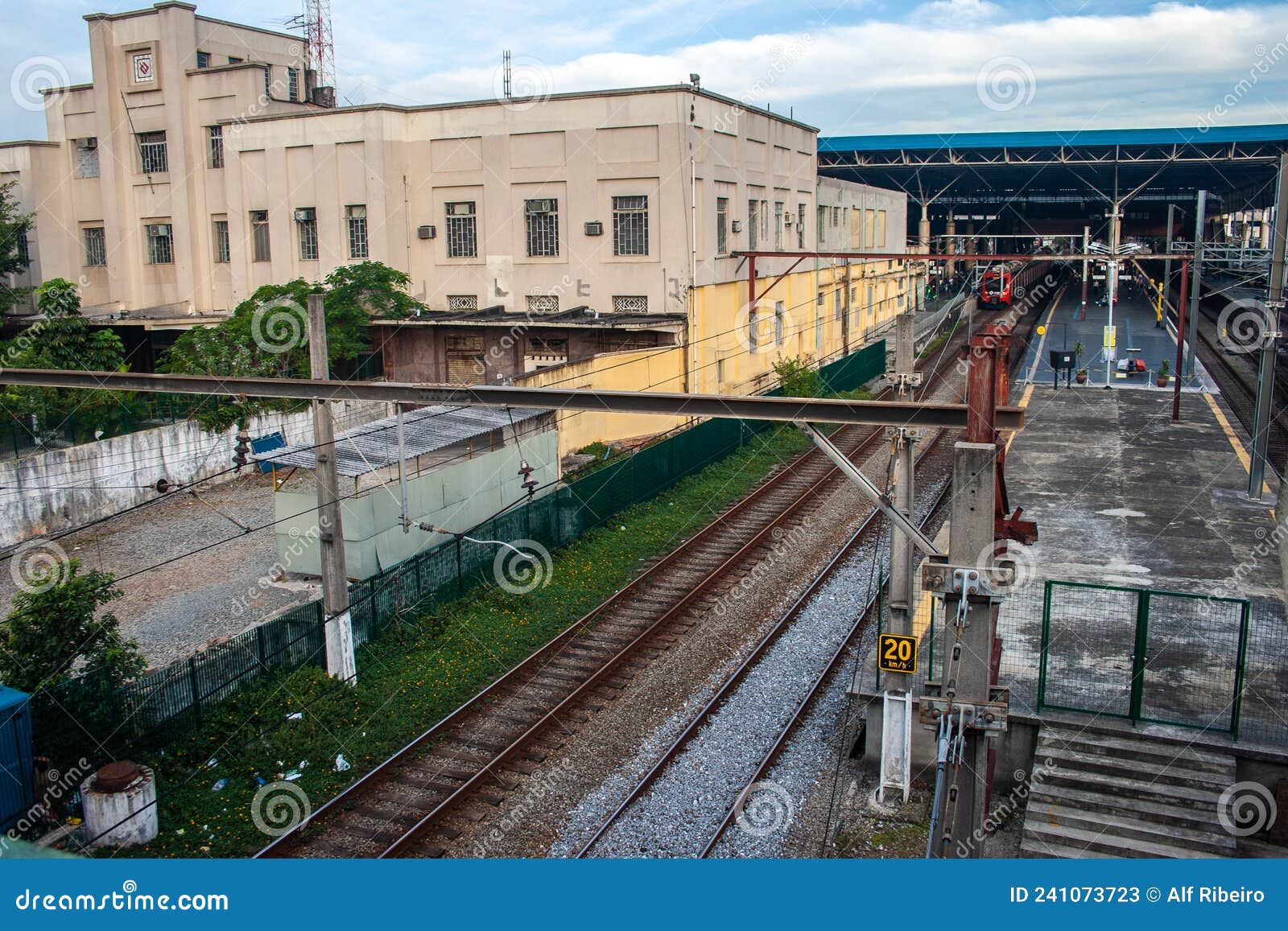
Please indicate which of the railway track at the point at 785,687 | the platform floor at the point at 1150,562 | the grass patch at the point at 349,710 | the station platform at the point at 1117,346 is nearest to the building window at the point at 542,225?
the platform floor at the point at 1150,562

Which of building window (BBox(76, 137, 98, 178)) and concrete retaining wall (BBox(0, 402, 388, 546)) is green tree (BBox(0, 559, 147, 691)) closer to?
Answer: concrete retaining wall (BBox(0, 402, 388, 546))

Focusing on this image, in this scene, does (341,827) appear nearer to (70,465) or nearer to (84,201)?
(70,465)

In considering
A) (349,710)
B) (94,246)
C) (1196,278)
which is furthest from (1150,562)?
(94,246)

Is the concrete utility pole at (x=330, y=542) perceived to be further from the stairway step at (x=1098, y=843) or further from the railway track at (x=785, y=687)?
the stairway step at (x=1098, y=843)

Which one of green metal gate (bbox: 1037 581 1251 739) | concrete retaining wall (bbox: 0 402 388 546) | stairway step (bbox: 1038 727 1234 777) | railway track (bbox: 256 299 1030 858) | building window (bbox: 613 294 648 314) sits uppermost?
building window (bbox: 613 294 648 314)

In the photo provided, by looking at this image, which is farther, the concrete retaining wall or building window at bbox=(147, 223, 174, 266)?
building window at bbox=(147, 223, 174, 266)

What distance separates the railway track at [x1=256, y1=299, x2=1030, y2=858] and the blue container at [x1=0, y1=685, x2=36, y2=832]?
2.59 metres

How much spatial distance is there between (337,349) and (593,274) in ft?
23.0

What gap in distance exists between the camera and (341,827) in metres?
10.4

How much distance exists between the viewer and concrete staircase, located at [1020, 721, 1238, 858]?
9641 millimetres

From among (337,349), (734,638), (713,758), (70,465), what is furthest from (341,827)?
(337,349)

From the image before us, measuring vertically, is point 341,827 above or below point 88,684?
below

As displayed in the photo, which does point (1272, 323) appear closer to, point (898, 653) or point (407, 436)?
point (898, 653)

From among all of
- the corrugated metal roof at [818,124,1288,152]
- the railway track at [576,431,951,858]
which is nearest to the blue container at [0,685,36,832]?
the railway track at [576,431,951,858]
